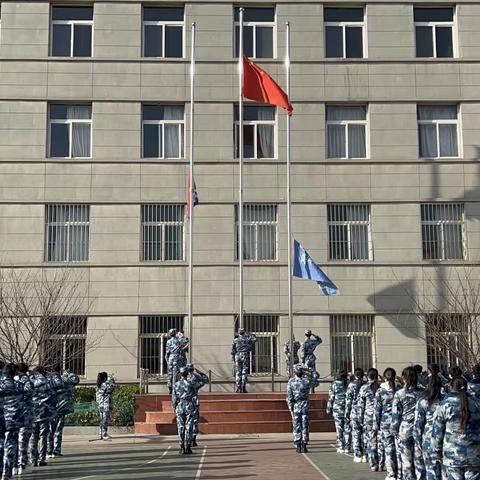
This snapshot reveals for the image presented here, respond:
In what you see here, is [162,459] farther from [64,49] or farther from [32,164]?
[64,49]

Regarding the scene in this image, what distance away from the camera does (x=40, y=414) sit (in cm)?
1559

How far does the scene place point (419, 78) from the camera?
28.4 meters

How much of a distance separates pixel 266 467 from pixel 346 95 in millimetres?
17320

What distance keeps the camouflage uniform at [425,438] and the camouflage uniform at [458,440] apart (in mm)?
247

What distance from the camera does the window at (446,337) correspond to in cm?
2531

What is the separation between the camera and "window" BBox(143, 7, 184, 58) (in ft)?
94.4

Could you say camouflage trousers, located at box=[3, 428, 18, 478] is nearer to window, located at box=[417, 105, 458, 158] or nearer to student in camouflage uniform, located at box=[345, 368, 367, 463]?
student in camouflage uniform, located at box=[345, 368, 367, 463]

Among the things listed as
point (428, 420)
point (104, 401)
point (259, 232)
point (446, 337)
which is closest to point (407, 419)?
point (428, 420)

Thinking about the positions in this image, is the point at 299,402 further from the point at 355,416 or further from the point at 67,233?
the point at 67,233

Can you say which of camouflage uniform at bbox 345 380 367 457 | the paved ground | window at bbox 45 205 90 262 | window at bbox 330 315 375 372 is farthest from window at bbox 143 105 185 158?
camouflage uniform at bbox 345 380 367 457

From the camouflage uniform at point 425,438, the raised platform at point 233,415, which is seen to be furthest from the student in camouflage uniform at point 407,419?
the raised platform at point 233,415

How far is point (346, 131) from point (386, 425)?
17341mm

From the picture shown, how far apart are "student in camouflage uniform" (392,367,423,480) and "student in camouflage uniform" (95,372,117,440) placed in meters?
11.3

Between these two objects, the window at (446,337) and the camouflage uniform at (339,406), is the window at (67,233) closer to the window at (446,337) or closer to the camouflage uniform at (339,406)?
the window at (446,337)
